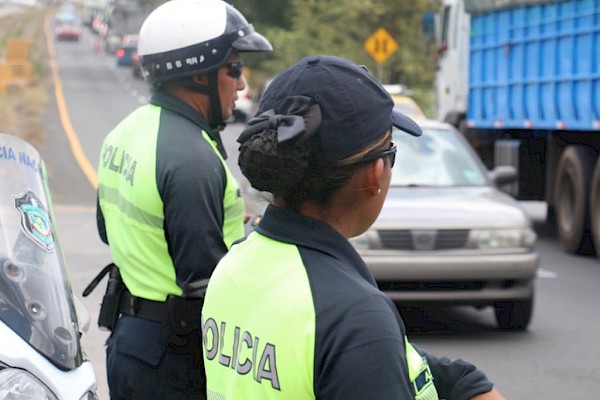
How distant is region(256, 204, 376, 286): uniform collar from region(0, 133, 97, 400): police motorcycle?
80 cm

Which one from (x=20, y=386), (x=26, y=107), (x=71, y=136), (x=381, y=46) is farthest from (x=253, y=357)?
(x=381, y=46)

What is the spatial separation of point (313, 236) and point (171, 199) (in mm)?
1461

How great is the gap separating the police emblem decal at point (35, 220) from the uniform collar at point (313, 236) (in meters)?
1.10

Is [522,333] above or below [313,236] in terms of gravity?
below

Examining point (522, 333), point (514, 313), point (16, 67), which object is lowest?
point (16, 67)

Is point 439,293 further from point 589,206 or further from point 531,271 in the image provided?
point 589,206

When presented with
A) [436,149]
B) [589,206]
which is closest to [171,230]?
[436,149]

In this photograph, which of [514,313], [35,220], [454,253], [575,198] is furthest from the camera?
[575,198]

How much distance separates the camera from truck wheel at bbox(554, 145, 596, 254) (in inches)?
559

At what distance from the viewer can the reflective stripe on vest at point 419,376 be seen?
2.22 meters

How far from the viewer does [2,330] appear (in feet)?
9.93

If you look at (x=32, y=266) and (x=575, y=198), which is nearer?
(x=32, y=266)

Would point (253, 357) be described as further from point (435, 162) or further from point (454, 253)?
point (435, 162)

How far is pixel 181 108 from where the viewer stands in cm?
403
